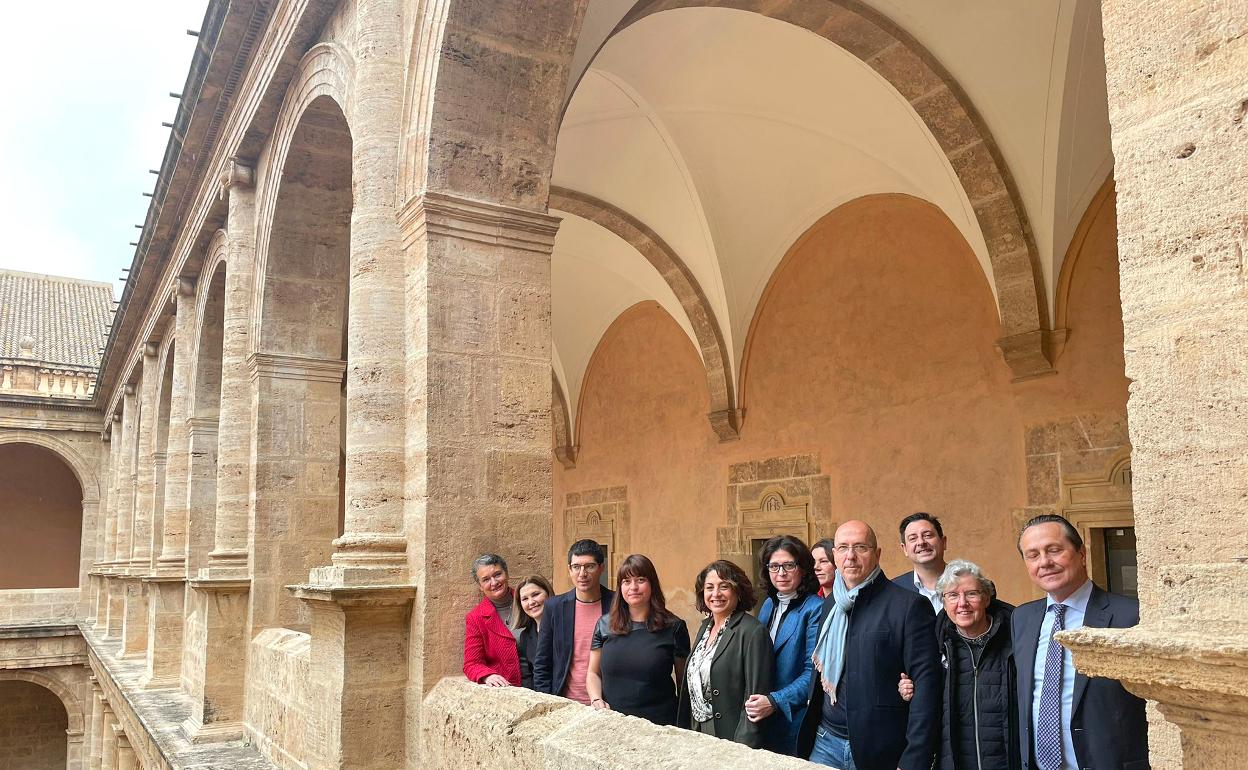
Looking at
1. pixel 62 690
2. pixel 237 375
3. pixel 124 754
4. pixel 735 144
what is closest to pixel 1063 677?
pixel 237 375

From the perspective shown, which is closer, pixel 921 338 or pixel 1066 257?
pixel 1066 257

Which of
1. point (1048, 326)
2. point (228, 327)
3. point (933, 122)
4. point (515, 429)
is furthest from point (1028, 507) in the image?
point (228, 327)

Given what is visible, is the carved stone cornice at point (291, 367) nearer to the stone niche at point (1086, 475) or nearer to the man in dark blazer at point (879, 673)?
the stone niche at point (1086, 475)

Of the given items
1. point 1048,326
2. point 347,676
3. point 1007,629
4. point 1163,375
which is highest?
point 1048,326

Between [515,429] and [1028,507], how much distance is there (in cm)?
526

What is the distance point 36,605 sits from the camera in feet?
71.2

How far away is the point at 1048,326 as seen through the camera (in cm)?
841

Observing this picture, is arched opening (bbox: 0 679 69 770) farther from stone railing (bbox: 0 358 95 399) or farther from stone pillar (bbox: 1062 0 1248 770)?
stone pillar (bbox: 1062 0 1248 770)

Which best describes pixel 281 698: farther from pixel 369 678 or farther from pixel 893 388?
pixel 893 388

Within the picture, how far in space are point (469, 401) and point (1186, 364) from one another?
154 inches

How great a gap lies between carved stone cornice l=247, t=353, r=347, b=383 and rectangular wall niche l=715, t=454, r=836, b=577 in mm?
5137

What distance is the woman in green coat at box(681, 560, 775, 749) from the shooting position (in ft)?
11.1

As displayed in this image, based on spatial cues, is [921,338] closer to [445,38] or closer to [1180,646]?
[445,38]

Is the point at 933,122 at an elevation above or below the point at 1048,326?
above
